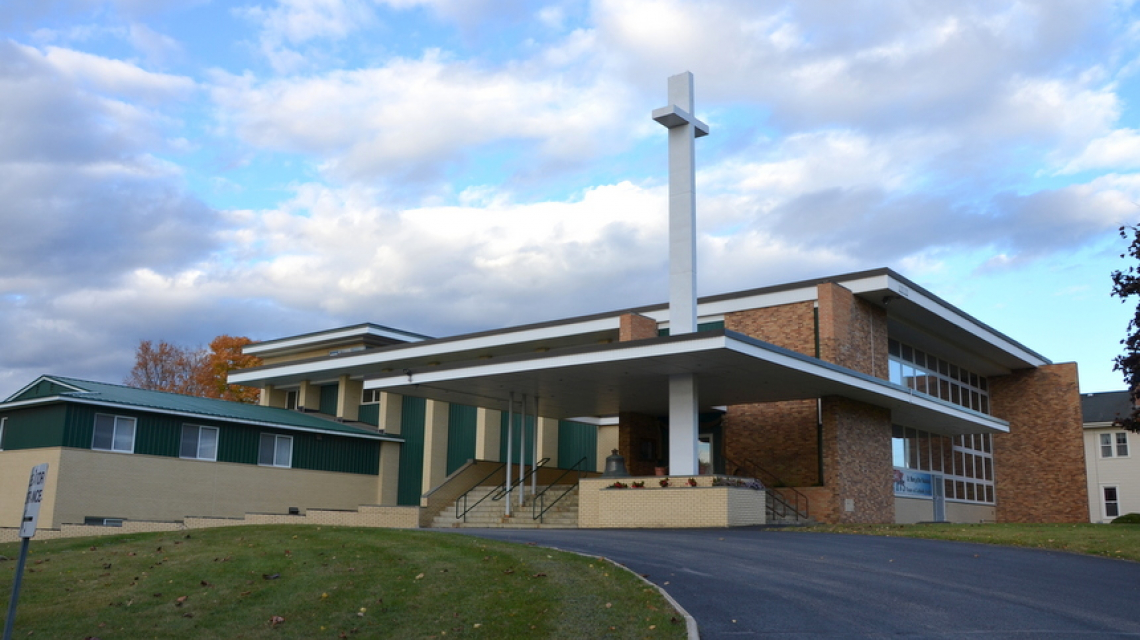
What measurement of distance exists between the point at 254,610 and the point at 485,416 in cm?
2494

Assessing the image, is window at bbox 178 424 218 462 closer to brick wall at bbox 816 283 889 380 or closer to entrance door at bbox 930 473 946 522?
brick wall at bbox 816 283 889 380

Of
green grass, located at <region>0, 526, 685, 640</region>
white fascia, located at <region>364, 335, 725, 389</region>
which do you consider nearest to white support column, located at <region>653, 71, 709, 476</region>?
white fascia, located at <region>364, 335, 725, 389</region>

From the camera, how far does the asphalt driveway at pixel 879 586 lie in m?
9.85

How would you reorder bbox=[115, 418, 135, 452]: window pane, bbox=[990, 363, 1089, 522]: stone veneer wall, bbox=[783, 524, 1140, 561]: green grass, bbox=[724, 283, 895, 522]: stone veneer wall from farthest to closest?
bbox=[990, 363, 1089, 522]: stone veneer wall, bbox=[115, 418, 135, 452]: window pane, bbox=[724, 283, 895, 522]: stone veneer wall, bbox=[783, 524, 1140, 561]: green grass

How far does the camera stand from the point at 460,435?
38.0 metres

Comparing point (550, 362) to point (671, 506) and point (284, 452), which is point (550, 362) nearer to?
point (671, 506)

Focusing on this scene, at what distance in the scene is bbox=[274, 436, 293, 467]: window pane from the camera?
32.5 metres

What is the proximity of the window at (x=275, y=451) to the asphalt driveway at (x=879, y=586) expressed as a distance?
16.3 m

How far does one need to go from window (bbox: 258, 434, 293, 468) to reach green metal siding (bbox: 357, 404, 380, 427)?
5.98 meters

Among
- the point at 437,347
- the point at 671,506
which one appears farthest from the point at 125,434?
the point at 671,506

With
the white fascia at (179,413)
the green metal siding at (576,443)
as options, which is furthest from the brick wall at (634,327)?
the white fascia at (179,413)

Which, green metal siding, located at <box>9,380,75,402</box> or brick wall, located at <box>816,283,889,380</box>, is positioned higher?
brick wall, located at <box>816,283,889,380</box>

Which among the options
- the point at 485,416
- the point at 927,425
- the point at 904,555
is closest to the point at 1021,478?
the point at 927,425

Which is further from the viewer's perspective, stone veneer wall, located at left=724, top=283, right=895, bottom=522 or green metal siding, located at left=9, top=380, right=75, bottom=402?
green metal siding, located at left=9, top=380, right=75, bottom=402
